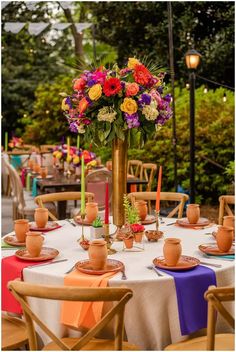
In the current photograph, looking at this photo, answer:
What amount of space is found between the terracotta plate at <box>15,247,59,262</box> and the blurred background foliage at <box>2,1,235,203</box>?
382 cm

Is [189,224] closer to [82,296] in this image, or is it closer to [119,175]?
[119,175]

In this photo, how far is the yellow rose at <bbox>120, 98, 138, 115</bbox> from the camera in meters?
2.92

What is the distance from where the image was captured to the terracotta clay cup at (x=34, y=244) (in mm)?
2754

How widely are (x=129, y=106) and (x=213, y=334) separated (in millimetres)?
1243

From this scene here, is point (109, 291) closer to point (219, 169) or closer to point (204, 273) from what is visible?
point (204, 273)

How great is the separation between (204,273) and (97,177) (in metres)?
3.29

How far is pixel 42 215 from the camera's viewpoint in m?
3.39

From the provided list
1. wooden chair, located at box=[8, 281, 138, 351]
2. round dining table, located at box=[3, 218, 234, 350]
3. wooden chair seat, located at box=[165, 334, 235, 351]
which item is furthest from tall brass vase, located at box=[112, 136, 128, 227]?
wooden chair, located at box=[8, 281, 138, 351]

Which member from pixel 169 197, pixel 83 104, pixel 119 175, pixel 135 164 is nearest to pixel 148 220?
pixel 119 175

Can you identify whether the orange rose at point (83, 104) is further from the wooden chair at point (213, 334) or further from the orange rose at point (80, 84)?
the wooden chair at point (213, 334)

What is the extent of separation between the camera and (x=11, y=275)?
8.96ft

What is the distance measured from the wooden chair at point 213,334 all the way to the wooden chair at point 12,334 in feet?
2.25

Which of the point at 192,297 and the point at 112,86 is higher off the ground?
the point at 112,86

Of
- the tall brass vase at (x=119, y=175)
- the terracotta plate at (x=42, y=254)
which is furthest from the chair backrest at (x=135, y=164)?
the terracotta plate at (x=42, y=254)
